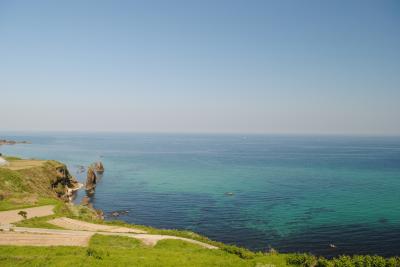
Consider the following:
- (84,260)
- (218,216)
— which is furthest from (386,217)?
(84,260)

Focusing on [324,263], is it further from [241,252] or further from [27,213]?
[27,213]

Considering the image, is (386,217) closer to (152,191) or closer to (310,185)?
(310,185)

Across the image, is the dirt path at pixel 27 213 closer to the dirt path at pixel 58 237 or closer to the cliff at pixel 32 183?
the cliff at pixel 32 183

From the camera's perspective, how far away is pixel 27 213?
4731 centimetres

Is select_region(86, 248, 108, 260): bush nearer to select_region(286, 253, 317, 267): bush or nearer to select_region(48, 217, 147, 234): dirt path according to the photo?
select_region(48, 217, 147, 234): dirt path

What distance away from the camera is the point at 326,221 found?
6412 cm

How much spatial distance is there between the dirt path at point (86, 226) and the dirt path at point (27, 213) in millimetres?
3934

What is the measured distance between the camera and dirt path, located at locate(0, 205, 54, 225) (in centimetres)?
4325

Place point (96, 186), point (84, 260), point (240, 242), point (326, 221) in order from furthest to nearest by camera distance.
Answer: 1. point (96, 186)
2. point (326, 221)
3. point (240, 242)
4. point (84, 260)

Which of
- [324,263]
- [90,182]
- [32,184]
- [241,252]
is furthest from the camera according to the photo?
[90,182]

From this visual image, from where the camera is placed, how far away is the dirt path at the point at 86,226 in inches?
1672

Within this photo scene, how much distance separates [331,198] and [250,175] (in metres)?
40.3

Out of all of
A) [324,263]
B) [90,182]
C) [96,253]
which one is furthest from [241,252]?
[90,182]

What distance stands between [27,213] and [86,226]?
10.7 metres
